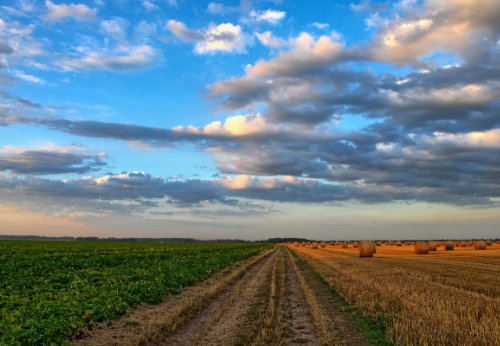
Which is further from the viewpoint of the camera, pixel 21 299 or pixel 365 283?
pixel 365 283

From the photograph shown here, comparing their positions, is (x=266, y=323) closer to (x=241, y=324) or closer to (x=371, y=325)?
(x=241, y=324)

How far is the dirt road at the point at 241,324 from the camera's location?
8.36 metres

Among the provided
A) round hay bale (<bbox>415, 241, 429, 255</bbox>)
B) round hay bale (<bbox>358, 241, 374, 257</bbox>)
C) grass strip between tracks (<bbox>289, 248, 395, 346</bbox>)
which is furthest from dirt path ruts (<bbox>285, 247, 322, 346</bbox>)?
round hay bale (<bbox>415, 241, 429, 255</bbox>)

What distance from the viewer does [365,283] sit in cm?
1584

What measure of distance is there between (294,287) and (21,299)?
11.3m

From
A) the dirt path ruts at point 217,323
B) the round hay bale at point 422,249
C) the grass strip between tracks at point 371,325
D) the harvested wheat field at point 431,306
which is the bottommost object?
the round hay bale at point 422,249

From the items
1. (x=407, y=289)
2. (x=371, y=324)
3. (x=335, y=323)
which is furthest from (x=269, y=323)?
(x=407, y=289)

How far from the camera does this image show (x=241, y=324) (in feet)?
31.9

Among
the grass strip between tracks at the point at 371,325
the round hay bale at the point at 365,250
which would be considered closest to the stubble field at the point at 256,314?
the grass strip between tracks at the point at 371,325

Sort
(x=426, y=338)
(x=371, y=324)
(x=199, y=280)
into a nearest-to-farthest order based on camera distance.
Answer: (x=426, y=338) → (x=371, y=324) → (x=199, y=280)

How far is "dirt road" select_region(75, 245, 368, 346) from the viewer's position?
8.36m

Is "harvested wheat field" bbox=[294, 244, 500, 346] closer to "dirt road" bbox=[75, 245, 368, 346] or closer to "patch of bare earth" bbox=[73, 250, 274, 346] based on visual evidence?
"dirt road" bbox=[75, 245, 368, 346]

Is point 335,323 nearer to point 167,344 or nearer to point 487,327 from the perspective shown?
point 487,327

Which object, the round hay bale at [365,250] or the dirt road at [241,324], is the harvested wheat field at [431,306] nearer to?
the dirt road at [241,324]
